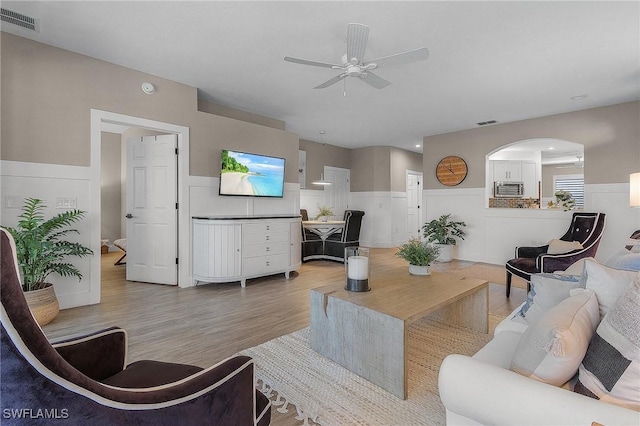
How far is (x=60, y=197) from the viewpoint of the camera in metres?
3.18

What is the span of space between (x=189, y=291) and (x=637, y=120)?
678cm

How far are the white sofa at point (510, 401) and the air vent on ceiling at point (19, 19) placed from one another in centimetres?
400

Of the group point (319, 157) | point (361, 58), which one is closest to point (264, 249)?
point (361, 58)

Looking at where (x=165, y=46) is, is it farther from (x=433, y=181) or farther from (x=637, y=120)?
(x=637, y=120)

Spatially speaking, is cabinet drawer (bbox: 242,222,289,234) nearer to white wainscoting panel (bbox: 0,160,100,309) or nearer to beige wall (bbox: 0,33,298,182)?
beige wall (bbox: 0,33,298,182)

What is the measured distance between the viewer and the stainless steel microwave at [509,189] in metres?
7.96

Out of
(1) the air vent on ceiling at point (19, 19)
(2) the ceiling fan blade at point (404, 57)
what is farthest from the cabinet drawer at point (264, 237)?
(1) the air vent on ceiling at point (19, 19)

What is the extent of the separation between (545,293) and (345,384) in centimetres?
122

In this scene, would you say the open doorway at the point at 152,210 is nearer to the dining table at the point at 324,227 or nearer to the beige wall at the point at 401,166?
the dining table at the point at 324,227

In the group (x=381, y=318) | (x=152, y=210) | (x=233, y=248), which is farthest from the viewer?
(x=152, y=210)

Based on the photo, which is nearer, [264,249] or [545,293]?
[545,293]

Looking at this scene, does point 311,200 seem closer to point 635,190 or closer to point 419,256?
point 419,256

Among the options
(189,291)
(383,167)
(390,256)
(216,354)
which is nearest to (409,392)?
(216,354)

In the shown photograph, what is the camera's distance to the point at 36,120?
9.89 ft
